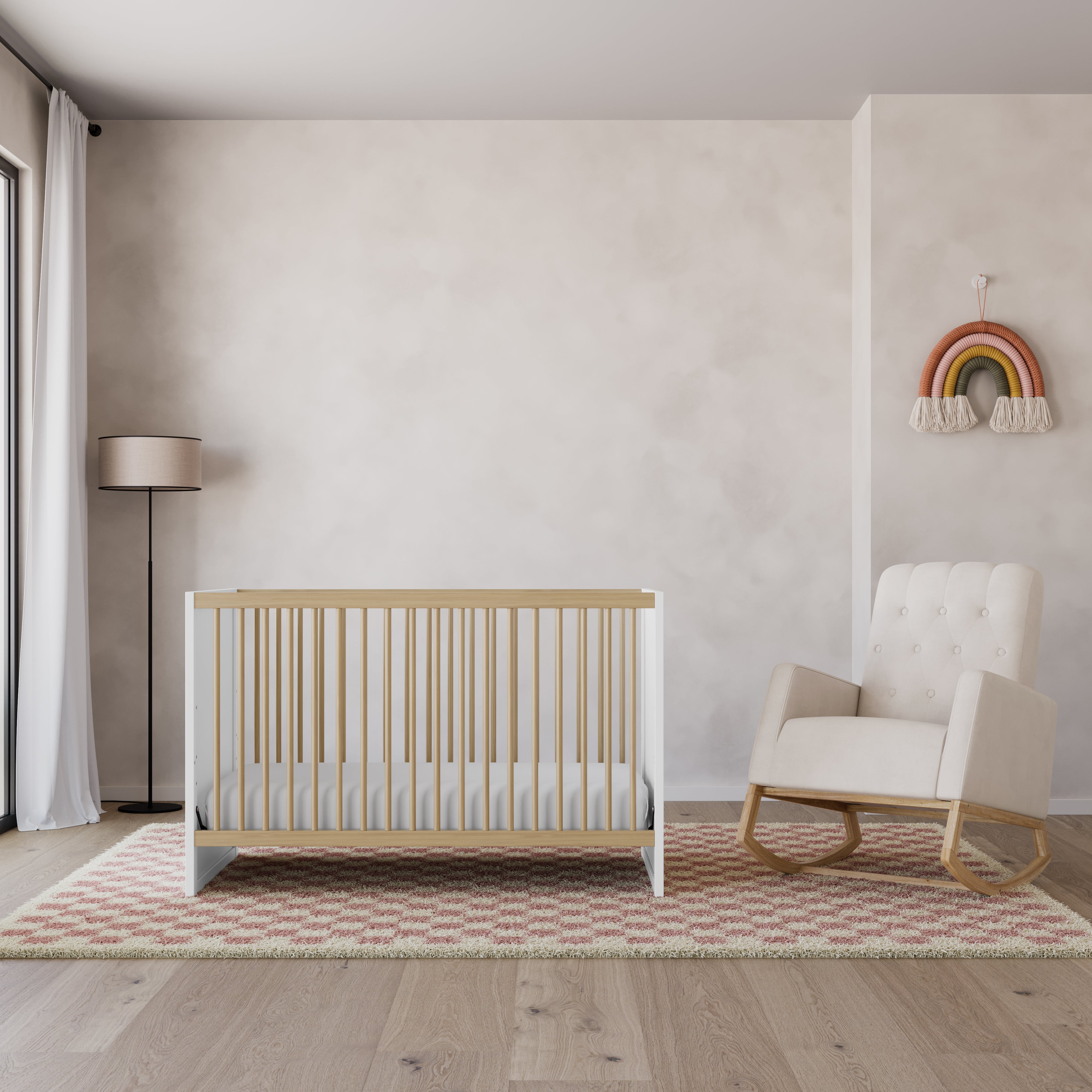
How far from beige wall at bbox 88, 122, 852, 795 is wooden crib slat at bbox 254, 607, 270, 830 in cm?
123

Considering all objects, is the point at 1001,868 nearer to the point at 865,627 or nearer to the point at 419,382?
the point at 865,627

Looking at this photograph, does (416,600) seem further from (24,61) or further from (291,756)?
(24,61)

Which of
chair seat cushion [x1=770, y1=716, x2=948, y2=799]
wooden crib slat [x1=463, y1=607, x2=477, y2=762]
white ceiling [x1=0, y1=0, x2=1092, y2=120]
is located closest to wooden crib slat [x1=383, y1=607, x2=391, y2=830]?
wooden crib slat [x1=463, y1=607, x2=477, y2=762]

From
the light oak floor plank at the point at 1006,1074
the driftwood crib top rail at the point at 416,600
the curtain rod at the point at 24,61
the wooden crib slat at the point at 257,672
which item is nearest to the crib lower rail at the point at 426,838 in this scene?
the wooden crib slat at the point at 257,672

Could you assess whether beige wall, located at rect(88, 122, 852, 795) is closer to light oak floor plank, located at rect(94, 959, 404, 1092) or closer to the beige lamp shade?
the beige lamp shade

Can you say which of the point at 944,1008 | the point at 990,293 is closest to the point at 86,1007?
the point at 944,1008

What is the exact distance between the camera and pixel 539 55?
3.35m

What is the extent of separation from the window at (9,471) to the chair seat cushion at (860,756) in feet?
8.20

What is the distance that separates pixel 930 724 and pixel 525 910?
1124mm

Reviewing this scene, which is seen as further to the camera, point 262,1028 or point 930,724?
point 930,724

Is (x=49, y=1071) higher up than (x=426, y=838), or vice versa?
(x=426, y=838)

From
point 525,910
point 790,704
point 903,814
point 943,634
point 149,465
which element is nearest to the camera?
point 525,910

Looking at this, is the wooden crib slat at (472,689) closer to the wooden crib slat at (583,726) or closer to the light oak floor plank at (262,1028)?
the wooden crib slat at (583,726)

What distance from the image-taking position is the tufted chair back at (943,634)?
2807 millimetres
